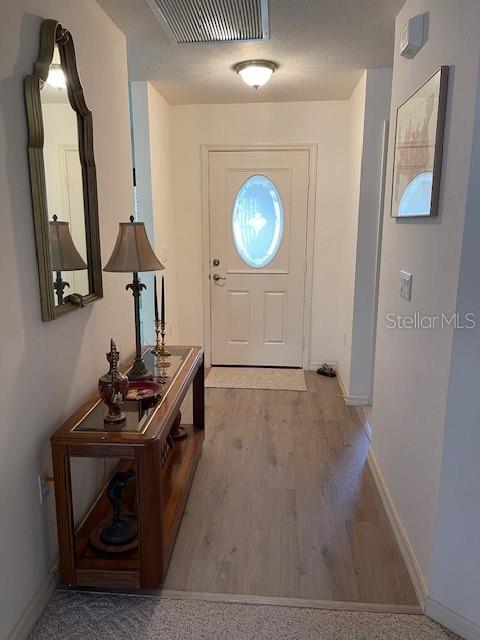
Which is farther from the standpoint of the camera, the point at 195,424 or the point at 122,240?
the point at 195,424

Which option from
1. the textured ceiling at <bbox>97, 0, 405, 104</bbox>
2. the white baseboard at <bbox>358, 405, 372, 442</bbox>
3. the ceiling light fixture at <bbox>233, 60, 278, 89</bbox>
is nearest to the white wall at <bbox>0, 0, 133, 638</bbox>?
the textured ceiling at <bbox>97, 0, 405, 104</bbox>

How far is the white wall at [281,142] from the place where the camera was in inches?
159

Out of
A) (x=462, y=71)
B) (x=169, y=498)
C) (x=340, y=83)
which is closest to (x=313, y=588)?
(x=169, y=498)

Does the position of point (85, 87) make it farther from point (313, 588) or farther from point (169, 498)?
point (313, 588)

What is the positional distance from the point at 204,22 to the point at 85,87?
0.73 metres

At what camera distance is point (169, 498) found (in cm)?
214

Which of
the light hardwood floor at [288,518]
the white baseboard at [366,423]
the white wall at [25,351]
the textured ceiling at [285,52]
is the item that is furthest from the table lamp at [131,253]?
the white baseboard at [366,423]

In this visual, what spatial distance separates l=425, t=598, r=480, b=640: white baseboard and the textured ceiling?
8.52ft

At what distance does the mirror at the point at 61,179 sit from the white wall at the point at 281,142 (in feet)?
7.39

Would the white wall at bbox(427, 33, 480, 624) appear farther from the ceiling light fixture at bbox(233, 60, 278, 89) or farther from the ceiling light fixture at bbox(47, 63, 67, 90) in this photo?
the ceiling light fixture at bbox(233, 60, 278, 89)

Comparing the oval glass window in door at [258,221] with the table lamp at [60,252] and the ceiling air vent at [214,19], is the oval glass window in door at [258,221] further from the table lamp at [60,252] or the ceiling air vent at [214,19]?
the table lamp at [60,252]

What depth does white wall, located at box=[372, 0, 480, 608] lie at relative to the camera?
1.48m

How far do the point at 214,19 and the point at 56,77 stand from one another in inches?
37.6

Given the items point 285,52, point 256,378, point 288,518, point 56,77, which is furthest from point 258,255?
point 56,77
